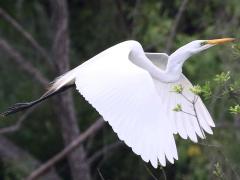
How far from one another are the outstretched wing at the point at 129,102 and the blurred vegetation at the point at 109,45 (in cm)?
274

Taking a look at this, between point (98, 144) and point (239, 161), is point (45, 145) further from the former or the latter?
point (239, 161)

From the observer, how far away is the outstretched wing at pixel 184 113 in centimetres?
491

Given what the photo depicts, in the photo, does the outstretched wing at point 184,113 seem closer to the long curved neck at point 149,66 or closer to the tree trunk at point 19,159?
the long curved neck at point 149,66

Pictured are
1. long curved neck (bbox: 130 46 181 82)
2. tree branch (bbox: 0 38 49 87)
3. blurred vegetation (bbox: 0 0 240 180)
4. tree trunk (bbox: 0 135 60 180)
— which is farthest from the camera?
blurred vegetation (bbox: 0 0 240 180)

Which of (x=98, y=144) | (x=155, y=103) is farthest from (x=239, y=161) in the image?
(x=155, y=103)

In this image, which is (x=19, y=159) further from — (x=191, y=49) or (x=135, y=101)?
(x=135, y=101)

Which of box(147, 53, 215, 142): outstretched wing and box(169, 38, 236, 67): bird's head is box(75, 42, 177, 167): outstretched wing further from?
box(147, 53, 215, 142): outstretched wing

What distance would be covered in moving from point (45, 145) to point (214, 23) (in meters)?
1.84

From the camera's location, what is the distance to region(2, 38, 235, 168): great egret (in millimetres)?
4062

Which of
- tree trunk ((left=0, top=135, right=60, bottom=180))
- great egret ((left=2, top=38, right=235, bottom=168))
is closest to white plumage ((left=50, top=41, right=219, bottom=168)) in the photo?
great egret ((left=2, top=38, right=235, bottom=168))

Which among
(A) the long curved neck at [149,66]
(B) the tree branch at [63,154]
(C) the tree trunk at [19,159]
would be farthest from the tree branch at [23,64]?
(A) the long curved neck at [149,66]

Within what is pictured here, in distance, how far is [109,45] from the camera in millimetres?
8266

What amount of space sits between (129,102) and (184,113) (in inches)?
28.2

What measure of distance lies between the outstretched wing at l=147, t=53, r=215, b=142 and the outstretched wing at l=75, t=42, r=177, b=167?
17.7 inches
